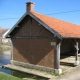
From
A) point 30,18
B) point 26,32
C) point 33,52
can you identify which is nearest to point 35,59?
point 33,52

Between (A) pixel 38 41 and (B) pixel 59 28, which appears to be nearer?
(B) pixel 59 28

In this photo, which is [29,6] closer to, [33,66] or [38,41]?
[38,41]

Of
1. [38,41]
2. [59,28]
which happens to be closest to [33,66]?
[38,41]

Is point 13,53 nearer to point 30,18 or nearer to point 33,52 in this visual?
point 33,52

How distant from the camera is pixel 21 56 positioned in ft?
54.5

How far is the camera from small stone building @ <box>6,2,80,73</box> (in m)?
13.5

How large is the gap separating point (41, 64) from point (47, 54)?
3.85 ft

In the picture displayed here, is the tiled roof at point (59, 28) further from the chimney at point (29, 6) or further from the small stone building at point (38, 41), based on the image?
the chimney at point (29, 6)

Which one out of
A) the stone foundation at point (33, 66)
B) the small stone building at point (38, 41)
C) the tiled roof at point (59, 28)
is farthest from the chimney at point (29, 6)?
the stone foundation at point (33, 66)

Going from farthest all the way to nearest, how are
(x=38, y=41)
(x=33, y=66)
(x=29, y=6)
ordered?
(x=29, y=6), (x=33, y=66), (x=38, y=41)

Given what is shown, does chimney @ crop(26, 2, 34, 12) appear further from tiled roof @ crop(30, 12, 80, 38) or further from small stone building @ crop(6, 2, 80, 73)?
tiled roof @ crop(30, 12, 80, 38)

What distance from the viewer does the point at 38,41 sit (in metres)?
14.9

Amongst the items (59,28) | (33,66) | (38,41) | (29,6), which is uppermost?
(29,6)

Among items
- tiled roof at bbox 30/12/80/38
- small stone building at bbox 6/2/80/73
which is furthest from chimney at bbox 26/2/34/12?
tiled roof at bbox 30/12/80/38
